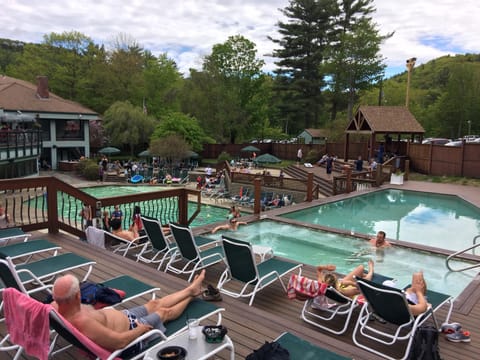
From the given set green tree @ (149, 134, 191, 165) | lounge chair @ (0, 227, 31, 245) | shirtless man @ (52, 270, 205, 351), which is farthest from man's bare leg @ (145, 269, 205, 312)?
green tree @ (149, 134, 191, 165)

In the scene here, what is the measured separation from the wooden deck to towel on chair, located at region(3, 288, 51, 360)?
1.64ft

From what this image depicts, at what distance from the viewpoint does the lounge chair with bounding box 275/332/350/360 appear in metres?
2.65

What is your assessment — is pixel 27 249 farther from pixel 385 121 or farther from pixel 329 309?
pixel 385 121

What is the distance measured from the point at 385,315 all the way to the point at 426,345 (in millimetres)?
601

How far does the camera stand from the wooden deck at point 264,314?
10.9ft

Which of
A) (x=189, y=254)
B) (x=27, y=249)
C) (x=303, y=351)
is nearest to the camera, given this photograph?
(x=303, y=351)

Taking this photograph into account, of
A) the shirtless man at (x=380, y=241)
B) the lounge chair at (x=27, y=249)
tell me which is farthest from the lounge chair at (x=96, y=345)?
the shirtless man at (x=380, y=241)

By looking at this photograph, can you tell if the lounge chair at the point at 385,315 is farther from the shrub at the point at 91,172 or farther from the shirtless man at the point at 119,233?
the shrub at the point at 91,172

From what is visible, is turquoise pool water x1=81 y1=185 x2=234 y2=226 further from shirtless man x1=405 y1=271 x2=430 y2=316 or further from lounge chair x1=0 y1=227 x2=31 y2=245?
shirtless man x1=405 y1=271 x2=430 y2=316

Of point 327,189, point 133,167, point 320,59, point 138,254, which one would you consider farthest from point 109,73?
point 138,254

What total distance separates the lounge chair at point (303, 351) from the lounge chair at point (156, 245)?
3.28 metres

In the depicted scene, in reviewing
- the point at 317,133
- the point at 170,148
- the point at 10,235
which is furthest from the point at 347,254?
the point at 317,133

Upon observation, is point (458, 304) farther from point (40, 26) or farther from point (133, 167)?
point (40, 26)

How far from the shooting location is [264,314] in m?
3.83
